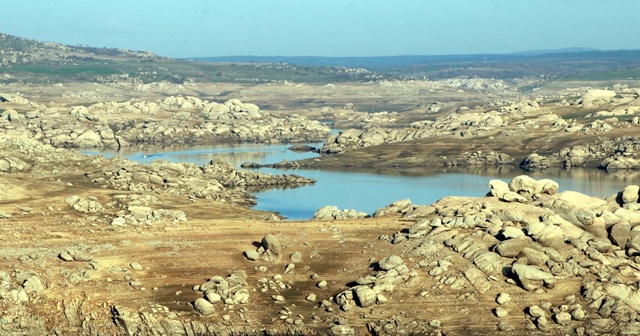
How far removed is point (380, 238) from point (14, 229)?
17.3 meters

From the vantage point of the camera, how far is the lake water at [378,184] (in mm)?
88562

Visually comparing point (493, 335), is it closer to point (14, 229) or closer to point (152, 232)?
point (152, 232)

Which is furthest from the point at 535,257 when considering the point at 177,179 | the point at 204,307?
the point at 177,179

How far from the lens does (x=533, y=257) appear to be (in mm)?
40906

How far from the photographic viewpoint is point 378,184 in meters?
107

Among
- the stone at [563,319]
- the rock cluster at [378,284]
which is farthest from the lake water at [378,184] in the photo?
the stone at [563,319]

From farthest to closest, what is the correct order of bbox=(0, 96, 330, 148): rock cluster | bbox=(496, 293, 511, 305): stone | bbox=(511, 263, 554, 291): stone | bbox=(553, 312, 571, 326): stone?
bbox=(0, 96, 330, 148): rock cluster
bbox=(511, 263, 554, 291): stone
bbox=(496, 293, 511, 305): stone
bbox=(553, 312, 571, 326): stone

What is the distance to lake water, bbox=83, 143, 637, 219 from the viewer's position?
88562mm

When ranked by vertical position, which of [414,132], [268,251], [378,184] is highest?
[268,251]

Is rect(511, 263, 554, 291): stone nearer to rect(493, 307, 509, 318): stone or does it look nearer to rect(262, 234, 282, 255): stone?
rect(493, 307, 509, 318): stone

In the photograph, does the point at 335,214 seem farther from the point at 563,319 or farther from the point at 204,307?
the point at 563,319

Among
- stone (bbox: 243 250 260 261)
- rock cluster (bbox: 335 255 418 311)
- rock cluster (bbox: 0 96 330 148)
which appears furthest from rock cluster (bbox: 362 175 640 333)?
rock cluster (bbox: 0 96 330 148)

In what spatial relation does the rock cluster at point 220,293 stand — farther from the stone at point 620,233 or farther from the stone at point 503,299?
the stone at point 620,233

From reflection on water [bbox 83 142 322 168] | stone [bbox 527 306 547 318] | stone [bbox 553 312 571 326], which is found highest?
stone [bbox 527 306 547 318]
